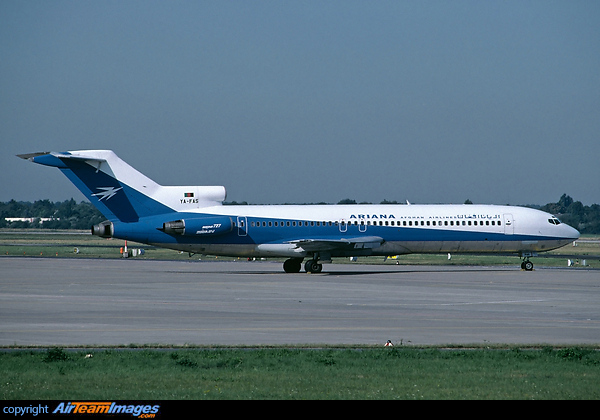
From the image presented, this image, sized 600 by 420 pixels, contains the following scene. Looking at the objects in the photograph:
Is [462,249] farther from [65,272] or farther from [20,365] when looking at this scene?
[20,365]

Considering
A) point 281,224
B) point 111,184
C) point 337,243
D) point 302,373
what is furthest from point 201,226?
point 302,373

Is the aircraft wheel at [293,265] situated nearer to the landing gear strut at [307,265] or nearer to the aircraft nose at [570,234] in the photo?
the landing gear strut at [307,265]

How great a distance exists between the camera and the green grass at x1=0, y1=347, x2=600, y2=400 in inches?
535

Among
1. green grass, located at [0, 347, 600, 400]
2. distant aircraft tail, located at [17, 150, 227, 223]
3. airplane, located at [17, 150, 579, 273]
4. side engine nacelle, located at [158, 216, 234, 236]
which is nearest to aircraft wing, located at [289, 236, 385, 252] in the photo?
airplane, located at [17, 150, 579, 273]

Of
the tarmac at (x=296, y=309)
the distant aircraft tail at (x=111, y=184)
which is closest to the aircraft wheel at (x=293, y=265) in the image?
the tarmac at (x=296, y=309)

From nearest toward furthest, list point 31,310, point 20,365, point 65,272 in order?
1. point 20,365
2. point 31,310
3. point 65,272

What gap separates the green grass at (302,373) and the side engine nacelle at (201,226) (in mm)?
28632

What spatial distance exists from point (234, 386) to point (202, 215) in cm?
3422

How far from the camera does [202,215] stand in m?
48.1

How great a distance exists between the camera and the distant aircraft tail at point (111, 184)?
4609 cm

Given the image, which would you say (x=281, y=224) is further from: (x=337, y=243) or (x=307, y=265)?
(x=337, y=243)

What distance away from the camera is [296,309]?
28188 mm

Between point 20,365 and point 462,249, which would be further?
point 462,249

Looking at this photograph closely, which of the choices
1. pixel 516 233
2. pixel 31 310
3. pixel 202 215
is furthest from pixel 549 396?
pixel 516 233
